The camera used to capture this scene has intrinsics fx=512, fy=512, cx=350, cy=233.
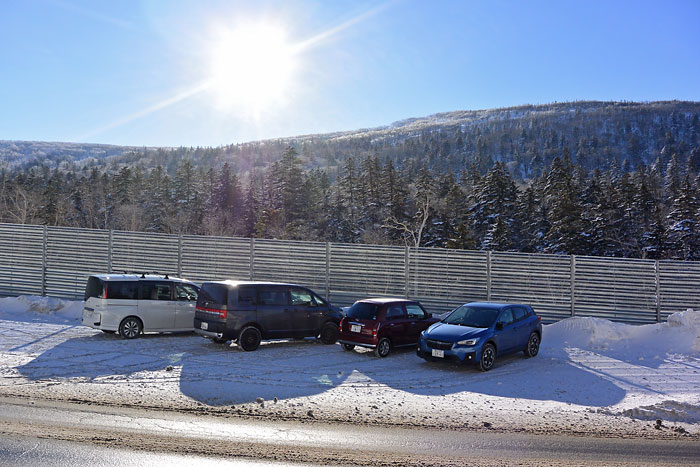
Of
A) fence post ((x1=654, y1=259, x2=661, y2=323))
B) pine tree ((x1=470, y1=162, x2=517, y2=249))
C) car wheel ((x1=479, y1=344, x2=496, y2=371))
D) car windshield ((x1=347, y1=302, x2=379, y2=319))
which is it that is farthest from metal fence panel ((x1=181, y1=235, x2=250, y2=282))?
pine tree ((x1=470, y1=162, x2=517, y2=249))

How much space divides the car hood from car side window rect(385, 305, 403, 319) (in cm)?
112

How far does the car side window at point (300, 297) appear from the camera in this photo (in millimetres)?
13492

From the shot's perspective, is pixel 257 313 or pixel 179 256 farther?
pixel 179 256

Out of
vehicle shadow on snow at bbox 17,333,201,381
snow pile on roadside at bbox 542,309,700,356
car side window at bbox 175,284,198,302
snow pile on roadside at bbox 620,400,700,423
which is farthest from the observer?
car side window at bbox 175,284,198,302

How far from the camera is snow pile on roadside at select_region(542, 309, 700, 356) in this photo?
13.8m

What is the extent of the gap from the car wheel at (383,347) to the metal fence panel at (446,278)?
17.6 ft

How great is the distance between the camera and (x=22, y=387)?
8.62m

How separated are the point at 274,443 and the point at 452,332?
6052 millimetres

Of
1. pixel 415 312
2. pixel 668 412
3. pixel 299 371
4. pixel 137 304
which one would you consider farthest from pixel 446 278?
pixel 137 304

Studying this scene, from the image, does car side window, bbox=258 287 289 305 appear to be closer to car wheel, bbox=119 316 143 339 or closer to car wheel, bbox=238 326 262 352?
car wheel, bbox=238 326 262 352

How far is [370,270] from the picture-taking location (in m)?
17.9

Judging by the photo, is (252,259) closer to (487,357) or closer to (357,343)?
(357,343)

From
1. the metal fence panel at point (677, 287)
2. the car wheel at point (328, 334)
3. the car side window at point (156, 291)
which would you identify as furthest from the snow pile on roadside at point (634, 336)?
the car side window at point (156, 291)

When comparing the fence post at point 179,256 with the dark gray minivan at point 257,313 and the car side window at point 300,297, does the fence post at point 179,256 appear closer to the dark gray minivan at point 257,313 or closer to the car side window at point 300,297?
the dark gray minivan at point 257,313
